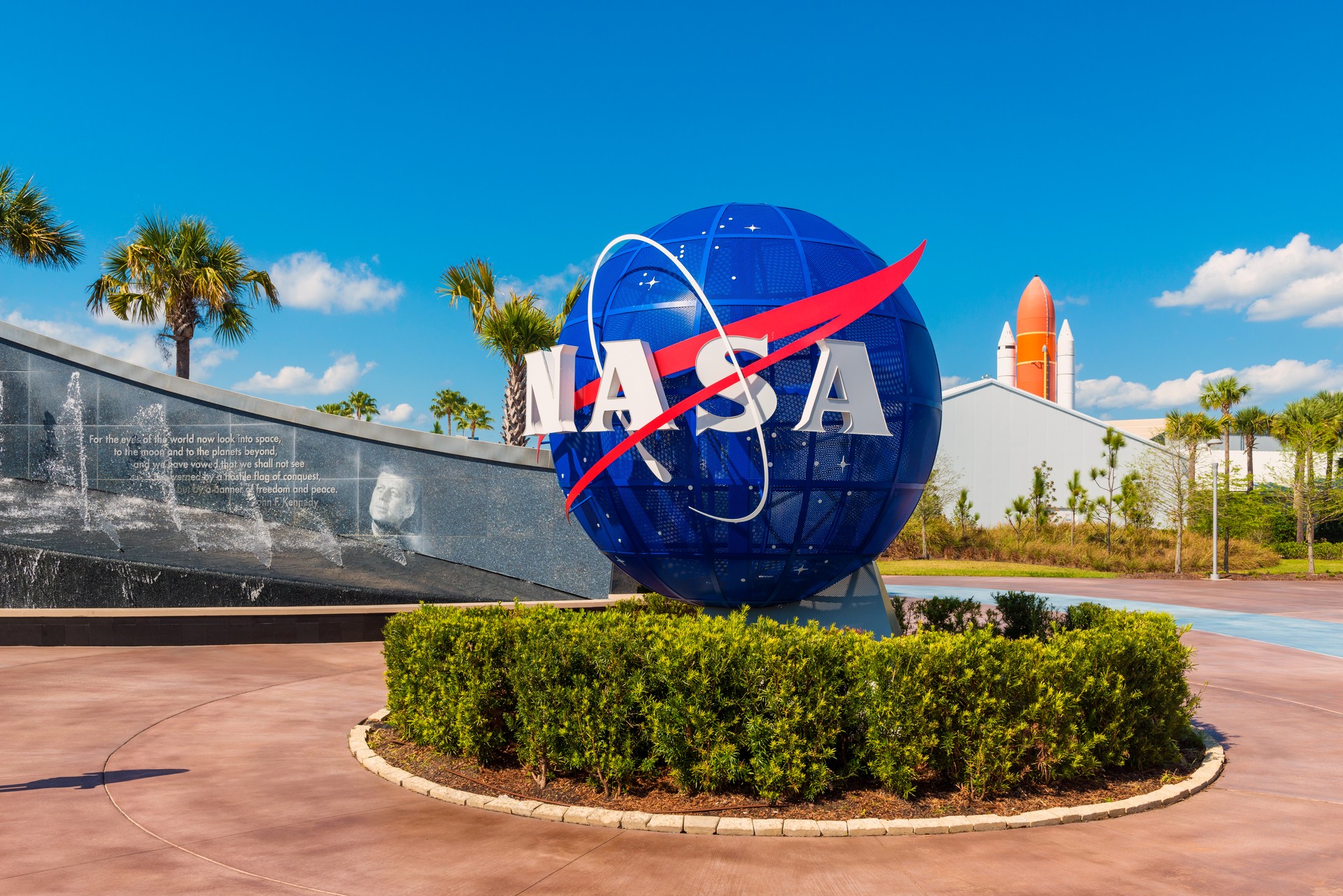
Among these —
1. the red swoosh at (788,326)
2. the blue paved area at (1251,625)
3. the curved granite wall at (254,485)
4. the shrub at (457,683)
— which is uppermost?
the red swoosh at (788,326)

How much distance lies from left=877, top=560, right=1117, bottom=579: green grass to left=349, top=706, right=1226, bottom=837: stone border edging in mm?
30510

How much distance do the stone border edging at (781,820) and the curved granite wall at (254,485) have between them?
12099 millimetres

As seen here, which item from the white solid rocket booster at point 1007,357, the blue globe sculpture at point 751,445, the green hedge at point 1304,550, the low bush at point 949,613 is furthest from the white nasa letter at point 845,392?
the white solid rocket booster at point 1007,357

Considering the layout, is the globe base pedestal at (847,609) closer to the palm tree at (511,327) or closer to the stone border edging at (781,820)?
the stone border edging at (781,820)

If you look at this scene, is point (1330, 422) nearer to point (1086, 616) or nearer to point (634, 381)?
point (1086, 616)

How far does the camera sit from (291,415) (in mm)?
20062

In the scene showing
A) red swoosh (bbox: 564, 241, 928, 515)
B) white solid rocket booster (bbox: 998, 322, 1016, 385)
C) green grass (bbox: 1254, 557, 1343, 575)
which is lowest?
green grass (bbox: 1254, 557, 1343, 575)

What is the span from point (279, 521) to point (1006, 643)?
54.2ft

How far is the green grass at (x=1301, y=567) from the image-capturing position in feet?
137

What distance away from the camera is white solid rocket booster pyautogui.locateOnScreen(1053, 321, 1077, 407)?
82.4 m

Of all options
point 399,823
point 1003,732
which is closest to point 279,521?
point 399,823

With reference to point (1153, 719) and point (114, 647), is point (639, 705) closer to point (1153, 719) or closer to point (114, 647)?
point (1153, 719)

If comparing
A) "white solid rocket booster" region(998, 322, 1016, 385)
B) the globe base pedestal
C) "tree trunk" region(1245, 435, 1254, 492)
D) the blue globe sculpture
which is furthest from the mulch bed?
"white solid rocket booster" region(998, 322, 1016, 385)

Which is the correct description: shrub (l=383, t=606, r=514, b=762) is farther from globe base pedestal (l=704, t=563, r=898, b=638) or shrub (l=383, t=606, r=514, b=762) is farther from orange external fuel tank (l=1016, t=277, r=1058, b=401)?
orange external fuel tank (l=1016, t=277, r=1058, b=401)
